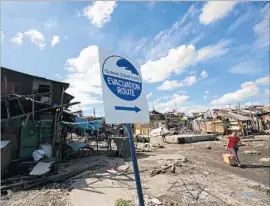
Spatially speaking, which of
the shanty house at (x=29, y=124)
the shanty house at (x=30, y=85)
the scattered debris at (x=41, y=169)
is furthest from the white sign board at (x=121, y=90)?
the shanty house at (x=30, y=85)

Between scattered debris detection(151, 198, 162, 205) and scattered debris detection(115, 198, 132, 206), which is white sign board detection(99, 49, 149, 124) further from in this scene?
scattered debris detection(151, 198, 162, 205)

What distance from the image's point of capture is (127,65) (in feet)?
10.9

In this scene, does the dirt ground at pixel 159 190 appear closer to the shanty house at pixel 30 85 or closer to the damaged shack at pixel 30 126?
the damaged shack at pixel 30 126

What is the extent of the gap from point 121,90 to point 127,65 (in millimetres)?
416

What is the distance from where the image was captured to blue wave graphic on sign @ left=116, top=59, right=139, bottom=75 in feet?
10.5

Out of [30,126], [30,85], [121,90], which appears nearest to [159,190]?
[121,90]

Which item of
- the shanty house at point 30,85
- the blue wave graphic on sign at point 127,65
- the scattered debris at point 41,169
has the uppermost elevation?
the shanty house at point 30,85

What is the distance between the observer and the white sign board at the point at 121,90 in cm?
292

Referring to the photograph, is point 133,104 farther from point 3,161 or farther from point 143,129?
point 143,129

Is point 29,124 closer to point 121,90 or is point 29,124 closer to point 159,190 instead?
point 159,190

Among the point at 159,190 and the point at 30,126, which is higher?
the point at 30,126

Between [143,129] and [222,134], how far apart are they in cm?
1247

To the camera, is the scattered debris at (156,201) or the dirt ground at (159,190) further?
the dirt ground at (159,190)

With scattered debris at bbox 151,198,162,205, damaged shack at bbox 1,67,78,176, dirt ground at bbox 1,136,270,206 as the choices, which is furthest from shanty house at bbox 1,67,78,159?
scattered debris at bbox 151,198,162,205
